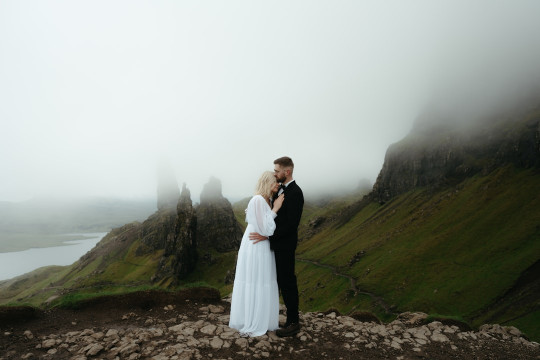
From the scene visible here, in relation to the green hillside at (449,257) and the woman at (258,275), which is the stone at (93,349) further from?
the green hillside at (449,257)

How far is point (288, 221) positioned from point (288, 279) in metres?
2.25

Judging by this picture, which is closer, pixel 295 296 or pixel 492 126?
pixel 295 296

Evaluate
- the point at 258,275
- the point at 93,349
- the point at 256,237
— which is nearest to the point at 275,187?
the point at 256,237

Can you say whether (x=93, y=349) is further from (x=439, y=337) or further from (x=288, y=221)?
(x=439, y=337)

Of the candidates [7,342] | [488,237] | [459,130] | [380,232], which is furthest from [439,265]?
[459,130]

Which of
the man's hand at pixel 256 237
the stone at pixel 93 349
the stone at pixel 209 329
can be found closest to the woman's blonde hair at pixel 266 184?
the man's hand at pixel 256 237

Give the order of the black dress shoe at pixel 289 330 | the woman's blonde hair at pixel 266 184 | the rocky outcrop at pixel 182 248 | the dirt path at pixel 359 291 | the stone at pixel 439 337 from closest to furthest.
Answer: the black dress shoe at pixel 289 330 → the woman's blonde hair at pixel 266 184 → the stone at pixel 439 337 → the dirt path at pixel 359 291 → the rocky outcrop at pixel 182 248

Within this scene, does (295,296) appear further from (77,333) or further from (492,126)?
(492,126)

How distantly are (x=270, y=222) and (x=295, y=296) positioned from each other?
3.20m

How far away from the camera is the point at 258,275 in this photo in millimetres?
10375

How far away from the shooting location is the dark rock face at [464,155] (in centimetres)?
12319

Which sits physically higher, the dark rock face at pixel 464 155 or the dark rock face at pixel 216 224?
the dark rock face at pixel 464 155

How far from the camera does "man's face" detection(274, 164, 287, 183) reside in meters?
10.6

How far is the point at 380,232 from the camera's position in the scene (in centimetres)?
13212
